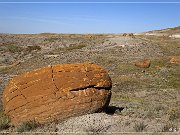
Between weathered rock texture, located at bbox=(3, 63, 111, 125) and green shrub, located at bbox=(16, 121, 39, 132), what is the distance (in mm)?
388

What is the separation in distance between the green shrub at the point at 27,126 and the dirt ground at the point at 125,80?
220 millimetres

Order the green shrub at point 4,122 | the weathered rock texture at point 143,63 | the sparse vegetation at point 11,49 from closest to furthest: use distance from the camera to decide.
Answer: the green shrub at point 4,122 < the weathered rock texture at point 143,63 < the sparse vegetation at point 11,49

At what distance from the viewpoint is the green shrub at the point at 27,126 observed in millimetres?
15398

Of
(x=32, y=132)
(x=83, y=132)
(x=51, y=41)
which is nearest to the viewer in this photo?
(x=83, y=132)

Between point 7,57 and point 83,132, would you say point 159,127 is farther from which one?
point 7,57

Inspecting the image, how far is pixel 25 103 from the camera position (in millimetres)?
16469

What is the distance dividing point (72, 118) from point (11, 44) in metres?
56.7

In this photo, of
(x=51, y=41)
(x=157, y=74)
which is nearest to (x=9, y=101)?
(x=157, y=74)

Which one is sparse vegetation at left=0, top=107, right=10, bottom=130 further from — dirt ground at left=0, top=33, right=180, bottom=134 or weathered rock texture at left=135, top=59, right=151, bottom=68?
weathered rock texture at left=135, top=59, right=151, bottom=68

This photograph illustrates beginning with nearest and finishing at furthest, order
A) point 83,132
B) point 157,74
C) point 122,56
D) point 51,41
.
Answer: point 83,132
point 157,74
point 122,56
point 51,41

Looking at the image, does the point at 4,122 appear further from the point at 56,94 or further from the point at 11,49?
the point at 11,49

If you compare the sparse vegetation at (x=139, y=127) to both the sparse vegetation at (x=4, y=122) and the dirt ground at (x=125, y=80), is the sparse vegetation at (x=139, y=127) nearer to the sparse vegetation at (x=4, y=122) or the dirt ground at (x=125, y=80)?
the dirt ground at (x=125, y=80)

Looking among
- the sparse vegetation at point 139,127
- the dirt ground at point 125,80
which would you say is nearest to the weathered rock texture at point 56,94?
the dirt ground at point 125,80

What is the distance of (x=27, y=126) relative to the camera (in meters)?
15.5
